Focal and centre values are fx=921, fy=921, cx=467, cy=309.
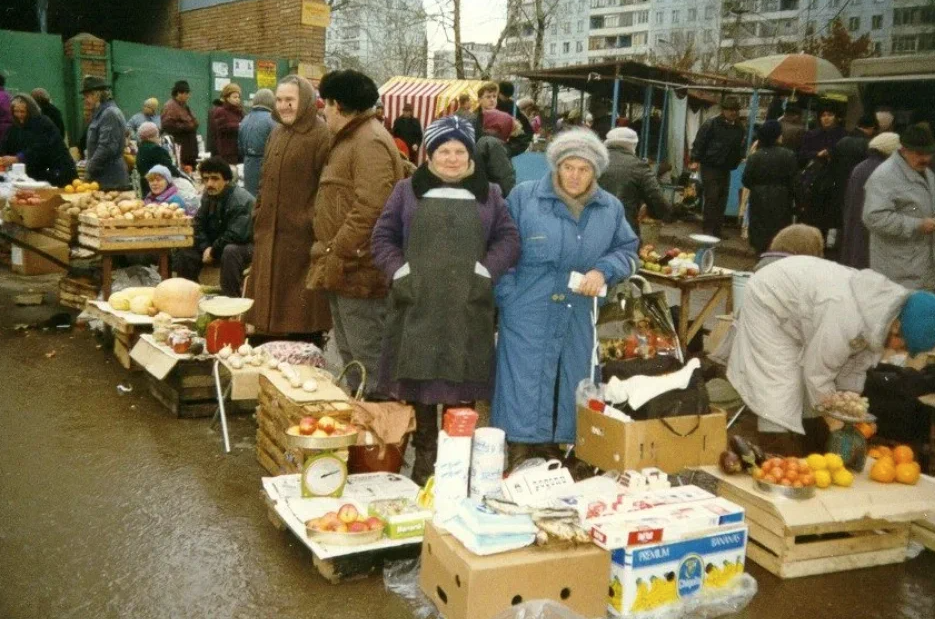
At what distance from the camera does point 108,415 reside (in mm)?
6066

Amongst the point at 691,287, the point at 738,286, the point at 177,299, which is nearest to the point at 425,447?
the point at 177,299

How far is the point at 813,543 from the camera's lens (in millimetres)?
4230

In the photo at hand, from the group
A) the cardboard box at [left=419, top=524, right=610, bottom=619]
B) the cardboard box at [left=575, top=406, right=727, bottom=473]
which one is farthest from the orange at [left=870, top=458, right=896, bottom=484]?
the cardboard box at [left=419, top=524, right=610, bottom=619]

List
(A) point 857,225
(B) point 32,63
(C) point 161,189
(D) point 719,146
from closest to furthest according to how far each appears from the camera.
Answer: (A) point 857,225
(C) point 161,189
(D) point 719,146
(B) point 32,63

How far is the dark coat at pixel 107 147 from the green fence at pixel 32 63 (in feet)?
21.7

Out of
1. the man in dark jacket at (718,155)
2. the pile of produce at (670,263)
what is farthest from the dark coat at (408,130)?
the pile of produce at (670,263)

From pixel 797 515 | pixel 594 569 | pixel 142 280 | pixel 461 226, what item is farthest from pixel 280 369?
pixel 142 280

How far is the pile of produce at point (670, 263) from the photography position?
716 cm

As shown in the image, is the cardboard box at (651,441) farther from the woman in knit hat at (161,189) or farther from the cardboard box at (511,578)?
the woman in knit hat at (161,189)

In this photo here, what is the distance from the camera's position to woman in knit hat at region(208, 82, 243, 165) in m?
12.2

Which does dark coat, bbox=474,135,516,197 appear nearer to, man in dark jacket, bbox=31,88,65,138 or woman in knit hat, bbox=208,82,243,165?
woman in knit hat, bbox=208,82,243,165

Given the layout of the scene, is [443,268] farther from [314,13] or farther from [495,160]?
[314,13]

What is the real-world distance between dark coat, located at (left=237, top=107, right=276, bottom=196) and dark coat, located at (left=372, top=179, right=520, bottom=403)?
486 cm

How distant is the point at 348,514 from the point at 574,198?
2004 mm
